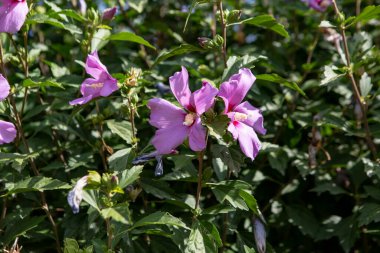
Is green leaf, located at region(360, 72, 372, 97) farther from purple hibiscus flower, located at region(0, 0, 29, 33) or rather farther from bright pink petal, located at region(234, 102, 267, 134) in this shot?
purple hibiscus flower, located at region(0, 0, 29, 33)

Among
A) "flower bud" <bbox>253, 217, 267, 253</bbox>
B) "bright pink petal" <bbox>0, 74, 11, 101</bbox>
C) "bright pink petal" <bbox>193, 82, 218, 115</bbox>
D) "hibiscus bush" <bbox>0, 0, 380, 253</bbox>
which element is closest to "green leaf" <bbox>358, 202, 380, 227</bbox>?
"hibiscus bush" <bbox>0, 0, 380, 253</bbox>

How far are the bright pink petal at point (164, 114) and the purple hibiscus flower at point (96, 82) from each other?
0.24m

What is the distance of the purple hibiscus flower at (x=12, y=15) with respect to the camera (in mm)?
1928

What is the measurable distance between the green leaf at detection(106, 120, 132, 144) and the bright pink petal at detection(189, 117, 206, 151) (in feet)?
1.60

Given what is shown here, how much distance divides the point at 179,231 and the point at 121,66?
42.4 inches

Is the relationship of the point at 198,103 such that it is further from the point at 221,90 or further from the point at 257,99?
the point at 257,99

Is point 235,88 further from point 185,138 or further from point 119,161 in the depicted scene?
point 119,161

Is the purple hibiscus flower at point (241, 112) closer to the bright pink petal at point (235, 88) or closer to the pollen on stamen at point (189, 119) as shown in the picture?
the bright pink petal at point (235, 88)

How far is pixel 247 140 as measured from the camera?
5.88 ft

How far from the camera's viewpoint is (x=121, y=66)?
→ 2.79m

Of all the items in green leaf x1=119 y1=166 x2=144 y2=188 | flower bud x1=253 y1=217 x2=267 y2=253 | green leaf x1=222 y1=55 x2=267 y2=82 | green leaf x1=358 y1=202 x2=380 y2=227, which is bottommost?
flower bud x1=253 y1=217 x2=267 y2=253

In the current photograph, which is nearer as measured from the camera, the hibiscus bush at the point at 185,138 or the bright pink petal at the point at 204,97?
the bright pink petal at the point at 204,97

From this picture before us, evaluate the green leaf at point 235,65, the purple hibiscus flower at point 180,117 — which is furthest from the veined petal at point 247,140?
the green leaf at point 235,65

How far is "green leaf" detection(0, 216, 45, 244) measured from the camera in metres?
2.06
